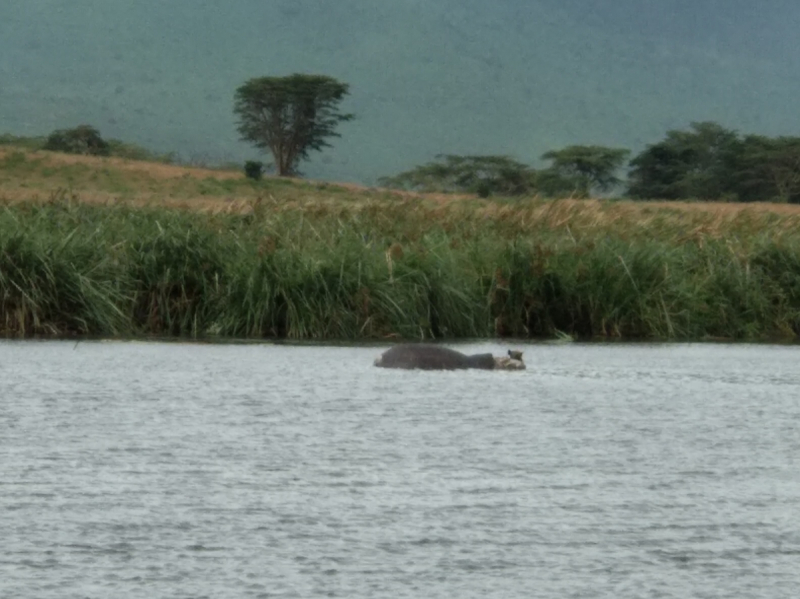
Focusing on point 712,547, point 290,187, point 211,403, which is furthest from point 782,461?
point 290,187

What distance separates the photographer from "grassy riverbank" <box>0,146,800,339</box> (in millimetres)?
15383

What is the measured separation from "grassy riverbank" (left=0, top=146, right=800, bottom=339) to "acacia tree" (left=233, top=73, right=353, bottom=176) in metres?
59.6

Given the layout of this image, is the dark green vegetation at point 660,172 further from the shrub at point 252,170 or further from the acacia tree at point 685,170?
the shrub at point 252,170

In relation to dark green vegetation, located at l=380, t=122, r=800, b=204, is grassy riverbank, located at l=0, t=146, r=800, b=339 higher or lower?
lower

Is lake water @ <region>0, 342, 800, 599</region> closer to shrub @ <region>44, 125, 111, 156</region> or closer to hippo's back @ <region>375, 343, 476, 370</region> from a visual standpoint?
hippo's back @ <region>375, 343, 476, 370</region>

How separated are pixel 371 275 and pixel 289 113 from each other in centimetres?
6413

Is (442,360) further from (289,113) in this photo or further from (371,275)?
(289,113)

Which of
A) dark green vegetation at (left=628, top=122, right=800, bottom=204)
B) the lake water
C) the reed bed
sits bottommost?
the lake water

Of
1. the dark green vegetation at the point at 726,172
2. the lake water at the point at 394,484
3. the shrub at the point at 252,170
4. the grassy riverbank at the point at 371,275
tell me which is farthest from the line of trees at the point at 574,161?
the lake water at the point at 394,484

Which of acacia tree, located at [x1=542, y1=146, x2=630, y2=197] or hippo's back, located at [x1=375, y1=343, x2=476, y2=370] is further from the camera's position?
acacia tree, located at [x1=542, y1=146, x2=630, y2=197]

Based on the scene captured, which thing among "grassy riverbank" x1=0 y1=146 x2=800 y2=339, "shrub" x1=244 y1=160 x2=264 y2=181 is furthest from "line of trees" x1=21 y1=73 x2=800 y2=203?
"grassy riverbank" x1=0 y1=146 x2=800 y2=339

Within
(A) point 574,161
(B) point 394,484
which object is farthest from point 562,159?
A: (B) point 394,484

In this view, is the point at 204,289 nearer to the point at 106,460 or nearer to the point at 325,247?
the point at 325,247

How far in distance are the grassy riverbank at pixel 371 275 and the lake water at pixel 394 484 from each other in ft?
14.1
